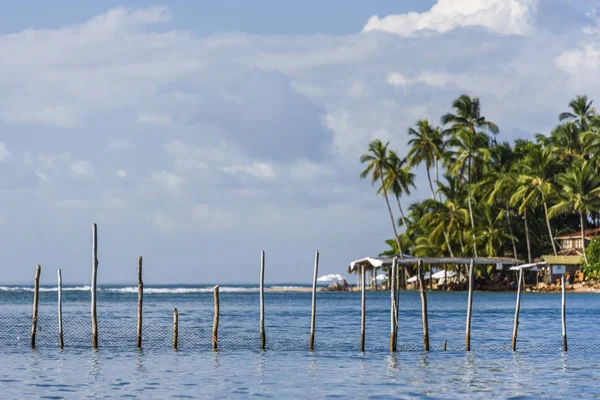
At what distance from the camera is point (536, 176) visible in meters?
84.6

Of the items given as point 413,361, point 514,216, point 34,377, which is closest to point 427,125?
point 514,216

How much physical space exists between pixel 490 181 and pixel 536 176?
620cm

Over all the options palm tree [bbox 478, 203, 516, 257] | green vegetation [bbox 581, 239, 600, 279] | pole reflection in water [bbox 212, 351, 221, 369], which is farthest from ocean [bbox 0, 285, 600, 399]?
palm tree [bbox 478, 203, 516, 257]

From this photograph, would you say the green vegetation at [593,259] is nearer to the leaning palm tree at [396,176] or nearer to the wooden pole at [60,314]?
the leaning palm tree at [396,176]

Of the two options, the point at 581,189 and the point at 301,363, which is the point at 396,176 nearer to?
the point at 581,189

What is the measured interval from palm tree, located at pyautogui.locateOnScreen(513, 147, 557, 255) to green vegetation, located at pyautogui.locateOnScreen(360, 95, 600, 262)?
90mm

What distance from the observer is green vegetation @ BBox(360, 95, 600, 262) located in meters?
86.0

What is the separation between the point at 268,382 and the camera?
80.0ft

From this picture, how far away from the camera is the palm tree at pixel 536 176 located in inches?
3307

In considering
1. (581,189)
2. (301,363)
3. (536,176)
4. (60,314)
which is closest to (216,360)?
(301,363)

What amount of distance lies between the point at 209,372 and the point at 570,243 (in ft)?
233

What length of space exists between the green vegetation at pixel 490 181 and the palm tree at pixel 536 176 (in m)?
0.09

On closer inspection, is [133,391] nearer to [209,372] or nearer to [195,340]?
[209,372]

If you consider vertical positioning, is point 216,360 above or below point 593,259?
below
